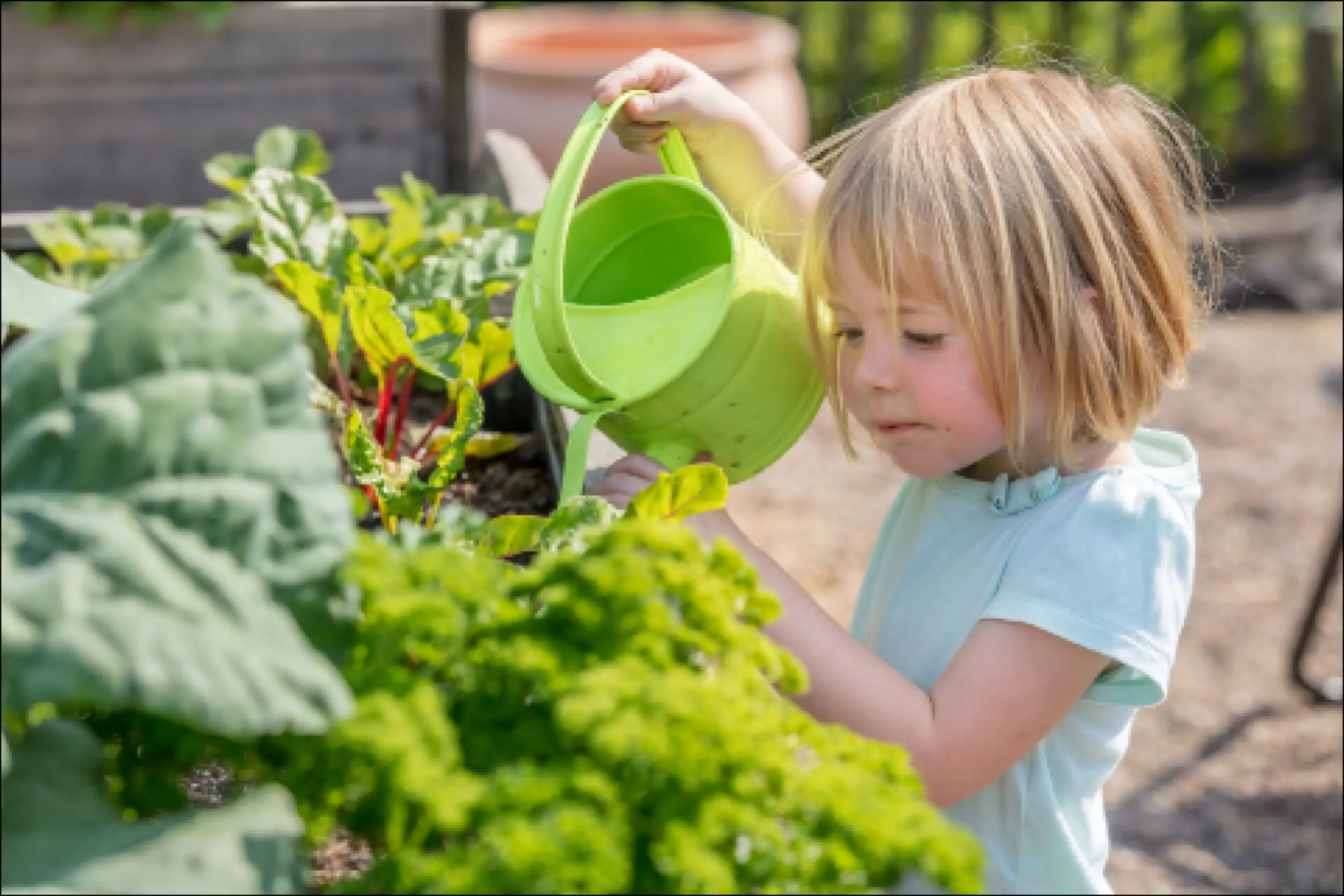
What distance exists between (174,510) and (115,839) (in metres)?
0.16

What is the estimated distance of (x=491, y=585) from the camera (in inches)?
34.7

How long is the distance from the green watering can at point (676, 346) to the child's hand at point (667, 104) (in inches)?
0.8

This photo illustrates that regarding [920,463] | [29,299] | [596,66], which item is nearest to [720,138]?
[920,463]

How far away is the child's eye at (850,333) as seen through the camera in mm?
1410

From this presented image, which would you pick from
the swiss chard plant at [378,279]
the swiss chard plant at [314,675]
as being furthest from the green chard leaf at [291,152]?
the swiss chard plant at [314,675]

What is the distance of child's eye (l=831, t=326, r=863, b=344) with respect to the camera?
1410mm

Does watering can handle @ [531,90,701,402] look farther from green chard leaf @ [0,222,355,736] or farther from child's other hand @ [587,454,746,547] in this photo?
green chard leaf @ [0,222,355,736]

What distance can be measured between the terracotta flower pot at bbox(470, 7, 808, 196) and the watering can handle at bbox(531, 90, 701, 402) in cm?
263

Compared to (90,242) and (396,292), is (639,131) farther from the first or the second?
(90,242)

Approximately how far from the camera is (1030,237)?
1.40 m

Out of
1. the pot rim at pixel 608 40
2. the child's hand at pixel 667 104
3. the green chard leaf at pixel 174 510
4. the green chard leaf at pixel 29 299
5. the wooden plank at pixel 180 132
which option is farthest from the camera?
the pot rim at pixel 608 40

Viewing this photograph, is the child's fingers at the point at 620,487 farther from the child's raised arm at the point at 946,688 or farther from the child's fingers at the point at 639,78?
the child's fingers at the point at 639,78

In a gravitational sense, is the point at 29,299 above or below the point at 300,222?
above

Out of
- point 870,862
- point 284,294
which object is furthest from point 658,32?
point 870,862
